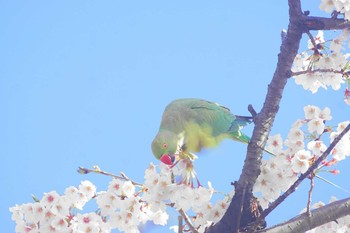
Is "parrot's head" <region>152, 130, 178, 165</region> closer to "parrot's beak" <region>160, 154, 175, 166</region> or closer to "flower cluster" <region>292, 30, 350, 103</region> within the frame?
"parrot's beak" <region>160, 154, 175, 166</region>

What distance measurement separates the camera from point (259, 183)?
3230mm

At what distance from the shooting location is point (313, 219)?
2975mm

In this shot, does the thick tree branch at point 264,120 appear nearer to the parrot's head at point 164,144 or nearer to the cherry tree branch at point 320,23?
the cherry tree branch at point 320,23

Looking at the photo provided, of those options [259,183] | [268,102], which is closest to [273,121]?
[268,102]

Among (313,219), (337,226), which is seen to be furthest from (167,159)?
(337,226)

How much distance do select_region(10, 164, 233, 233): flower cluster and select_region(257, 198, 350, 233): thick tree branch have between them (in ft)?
1.45

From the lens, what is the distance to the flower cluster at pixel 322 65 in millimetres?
3578

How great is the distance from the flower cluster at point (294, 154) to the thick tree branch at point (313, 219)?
0.27 m

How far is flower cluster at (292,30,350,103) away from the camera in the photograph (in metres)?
3.58

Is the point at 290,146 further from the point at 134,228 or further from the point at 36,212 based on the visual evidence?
the point at 36,212

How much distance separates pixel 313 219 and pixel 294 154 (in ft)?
1.63

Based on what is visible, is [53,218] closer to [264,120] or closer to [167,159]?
[167,159]

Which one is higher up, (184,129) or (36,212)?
(184,129)

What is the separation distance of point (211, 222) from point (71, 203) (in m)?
1.08
